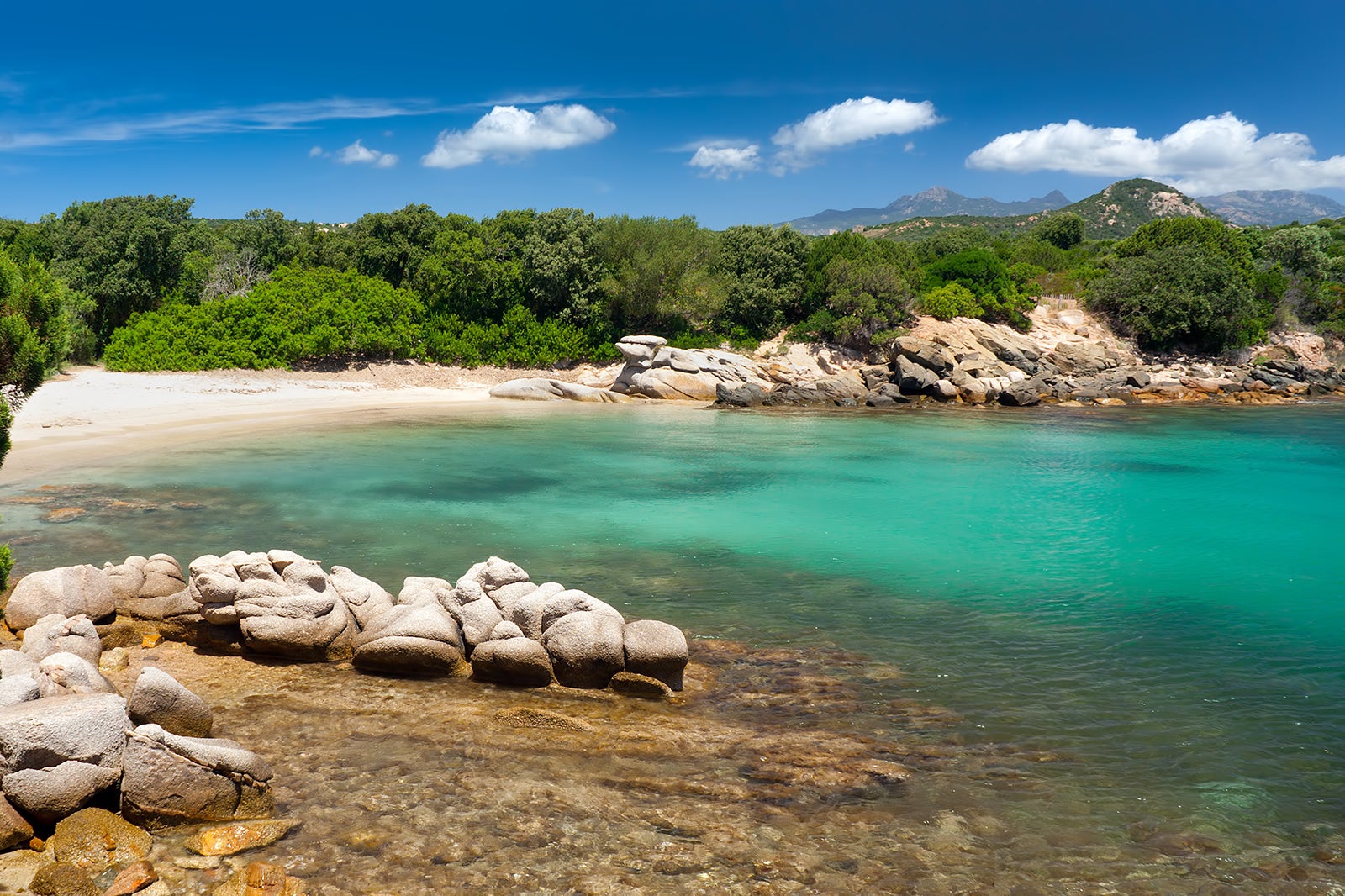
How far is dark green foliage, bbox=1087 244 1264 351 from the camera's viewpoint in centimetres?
5003

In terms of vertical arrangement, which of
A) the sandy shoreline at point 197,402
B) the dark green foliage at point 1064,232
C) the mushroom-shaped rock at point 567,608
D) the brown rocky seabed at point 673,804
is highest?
the dark green foliage at point 1064,232

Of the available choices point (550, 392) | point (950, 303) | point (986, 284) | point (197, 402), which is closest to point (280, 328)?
point (197, 402)

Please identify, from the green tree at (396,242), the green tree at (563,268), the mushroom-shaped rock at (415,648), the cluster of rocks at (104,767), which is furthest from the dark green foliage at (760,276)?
the cluster of rocks at (104,767)

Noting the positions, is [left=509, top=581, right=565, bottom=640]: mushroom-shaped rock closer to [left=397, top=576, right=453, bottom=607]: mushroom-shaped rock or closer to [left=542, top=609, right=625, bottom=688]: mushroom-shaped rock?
[left=542, top=609, right=625, bottom=688]: mushroom-shaped rock

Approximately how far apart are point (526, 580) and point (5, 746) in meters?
6.02

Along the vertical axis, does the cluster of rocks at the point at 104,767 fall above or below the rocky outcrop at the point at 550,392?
below

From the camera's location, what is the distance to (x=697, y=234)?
48.9 meters

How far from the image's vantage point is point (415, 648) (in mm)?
10148

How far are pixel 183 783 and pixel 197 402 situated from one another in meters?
28.6

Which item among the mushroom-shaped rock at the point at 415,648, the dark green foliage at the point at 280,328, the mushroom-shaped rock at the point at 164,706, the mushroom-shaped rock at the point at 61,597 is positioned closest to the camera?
the mushroom-shaped rock at the point at 164,706

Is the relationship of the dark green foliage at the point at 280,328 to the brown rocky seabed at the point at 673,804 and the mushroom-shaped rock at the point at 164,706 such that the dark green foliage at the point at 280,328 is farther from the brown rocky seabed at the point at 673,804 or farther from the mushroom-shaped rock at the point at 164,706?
the mushroom-shaped rock at the point at 164,706

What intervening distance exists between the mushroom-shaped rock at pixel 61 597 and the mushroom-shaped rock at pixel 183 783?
5053mm

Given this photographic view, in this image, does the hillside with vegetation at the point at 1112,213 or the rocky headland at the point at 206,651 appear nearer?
the rocky headland at the point at 206,651

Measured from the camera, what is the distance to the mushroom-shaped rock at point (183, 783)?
22.1 feet
